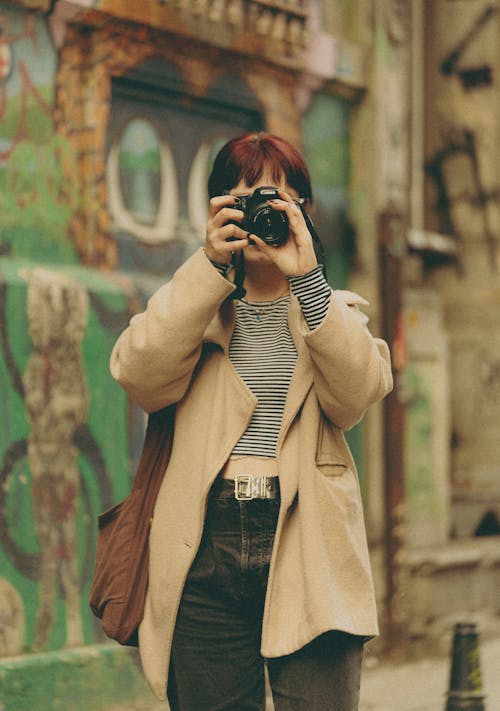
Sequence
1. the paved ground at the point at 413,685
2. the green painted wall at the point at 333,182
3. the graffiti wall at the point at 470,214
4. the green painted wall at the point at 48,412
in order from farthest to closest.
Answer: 1. the graffiti wall at the point at 470,214
2. the green painted wall at the point at 333,182
3. the paved ground at the point at 413,685
4. the green painted wall at the point at 48,412

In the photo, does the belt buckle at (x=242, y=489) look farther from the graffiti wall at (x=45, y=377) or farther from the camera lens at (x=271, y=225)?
the graffiti wall at (x=45, y=377)

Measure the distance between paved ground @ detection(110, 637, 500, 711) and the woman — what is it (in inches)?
109

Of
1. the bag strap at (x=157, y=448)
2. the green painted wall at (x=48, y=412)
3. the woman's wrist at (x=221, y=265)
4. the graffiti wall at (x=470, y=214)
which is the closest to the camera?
the woman's wrist at (x=221, y=265)

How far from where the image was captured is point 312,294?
109 inches

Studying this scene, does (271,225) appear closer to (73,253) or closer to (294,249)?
(294,249)

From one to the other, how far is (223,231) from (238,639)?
0.86 meters

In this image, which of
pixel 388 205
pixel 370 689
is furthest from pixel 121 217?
pixel 370 689

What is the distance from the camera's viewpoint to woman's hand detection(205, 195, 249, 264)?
109 inches

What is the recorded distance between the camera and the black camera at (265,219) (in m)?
2.74

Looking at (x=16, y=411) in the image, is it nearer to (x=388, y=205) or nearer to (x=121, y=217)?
(x=121, y=217)

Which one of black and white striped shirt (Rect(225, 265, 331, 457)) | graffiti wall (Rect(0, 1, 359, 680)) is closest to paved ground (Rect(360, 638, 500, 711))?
graffiti wall (Rect(0, 1, 359, 680))

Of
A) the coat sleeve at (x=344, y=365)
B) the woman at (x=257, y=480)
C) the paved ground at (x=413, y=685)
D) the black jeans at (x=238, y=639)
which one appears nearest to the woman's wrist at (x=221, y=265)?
the woman at (x=257, y=480)

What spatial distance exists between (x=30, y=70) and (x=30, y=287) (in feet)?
2.93

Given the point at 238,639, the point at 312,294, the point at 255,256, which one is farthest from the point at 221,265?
the point at 238,639
